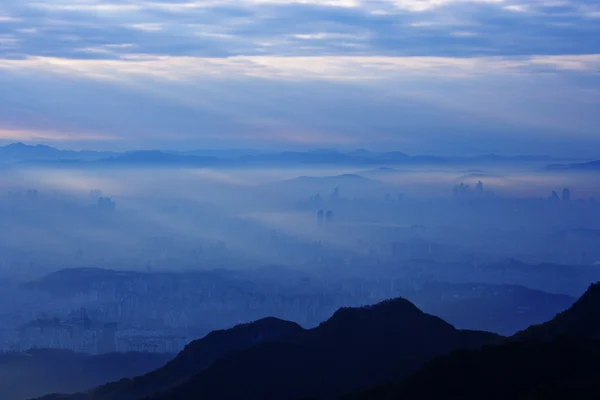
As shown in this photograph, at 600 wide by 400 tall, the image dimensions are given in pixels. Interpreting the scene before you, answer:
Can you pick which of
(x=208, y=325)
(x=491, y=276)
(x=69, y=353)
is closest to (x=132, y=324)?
(x=208, y=325)

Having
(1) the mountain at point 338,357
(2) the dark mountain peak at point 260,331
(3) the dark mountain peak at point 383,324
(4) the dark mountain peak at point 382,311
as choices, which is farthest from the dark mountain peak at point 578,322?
(2) the dark mountain peak at point 260,331

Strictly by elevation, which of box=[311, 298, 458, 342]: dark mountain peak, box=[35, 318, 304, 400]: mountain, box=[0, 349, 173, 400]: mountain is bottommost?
box=[0, 349, 173, 400]: mountain

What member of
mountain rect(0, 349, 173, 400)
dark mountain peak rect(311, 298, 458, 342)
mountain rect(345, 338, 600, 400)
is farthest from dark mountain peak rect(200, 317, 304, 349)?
mountain rect(0, 349, 173, 400)

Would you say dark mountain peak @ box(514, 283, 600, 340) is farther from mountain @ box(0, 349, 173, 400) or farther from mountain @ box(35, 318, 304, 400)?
mountain @ box(0, 349, 173, 400)

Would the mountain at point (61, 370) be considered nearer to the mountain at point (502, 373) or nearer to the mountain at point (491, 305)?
the mountain at point (491, 305)

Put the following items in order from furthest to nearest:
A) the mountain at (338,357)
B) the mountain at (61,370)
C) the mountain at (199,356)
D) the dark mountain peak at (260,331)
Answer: the mountain at (61,370) < the dark mountain peak at (260,331) < the mountain at (199,356) < the mountain at (338,357)

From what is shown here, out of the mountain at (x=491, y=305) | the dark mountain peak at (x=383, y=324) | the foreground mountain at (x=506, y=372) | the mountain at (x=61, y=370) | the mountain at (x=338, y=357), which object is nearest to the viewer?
the foreground mountain at (x=506, y=372)

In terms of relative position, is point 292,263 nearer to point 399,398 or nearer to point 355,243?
point 355,243

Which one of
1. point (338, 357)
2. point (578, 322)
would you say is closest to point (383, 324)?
point (338, 357)
